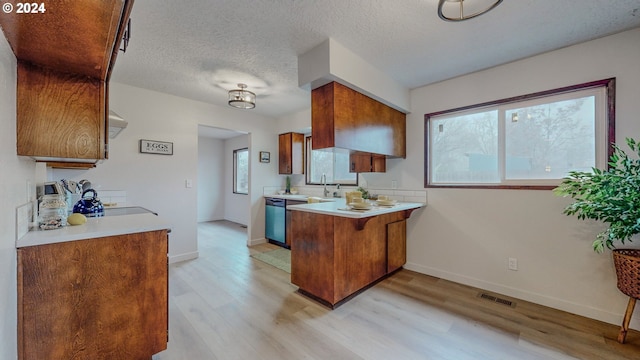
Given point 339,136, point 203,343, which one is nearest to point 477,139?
point 339,136

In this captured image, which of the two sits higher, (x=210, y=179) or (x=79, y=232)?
(x=210, y=179)

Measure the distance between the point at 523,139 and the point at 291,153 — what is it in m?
3.48

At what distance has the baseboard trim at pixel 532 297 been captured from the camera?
2111 millimetres

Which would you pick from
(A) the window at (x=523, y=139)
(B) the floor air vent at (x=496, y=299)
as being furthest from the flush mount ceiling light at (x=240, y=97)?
(B) the floor air vent at (x=496, y=299)

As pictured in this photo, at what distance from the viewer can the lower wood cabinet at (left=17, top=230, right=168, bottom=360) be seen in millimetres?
1223

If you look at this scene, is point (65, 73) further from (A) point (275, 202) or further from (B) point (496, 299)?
(B) point (496, 299)

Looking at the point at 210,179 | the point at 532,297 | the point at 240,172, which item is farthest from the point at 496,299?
the point at 210,179

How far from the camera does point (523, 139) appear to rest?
8.48ft

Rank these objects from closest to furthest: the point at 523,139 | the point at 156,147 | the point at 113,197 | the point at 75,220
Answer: the point at 75,220
the point at 523,139
the point at 113,197
the point at 156,147

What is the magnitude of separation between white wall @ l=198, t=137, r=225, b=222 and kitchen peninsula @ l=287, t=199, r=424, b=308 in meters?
5.06

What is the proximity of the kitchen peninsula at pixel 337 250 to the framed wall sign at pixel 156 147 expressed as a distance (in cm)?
226

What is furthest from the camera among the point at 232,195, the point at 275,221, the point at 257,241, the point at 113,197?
the point at 232,195

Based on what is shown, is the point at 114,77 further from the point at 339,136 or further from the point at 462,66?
the point at 462,66
